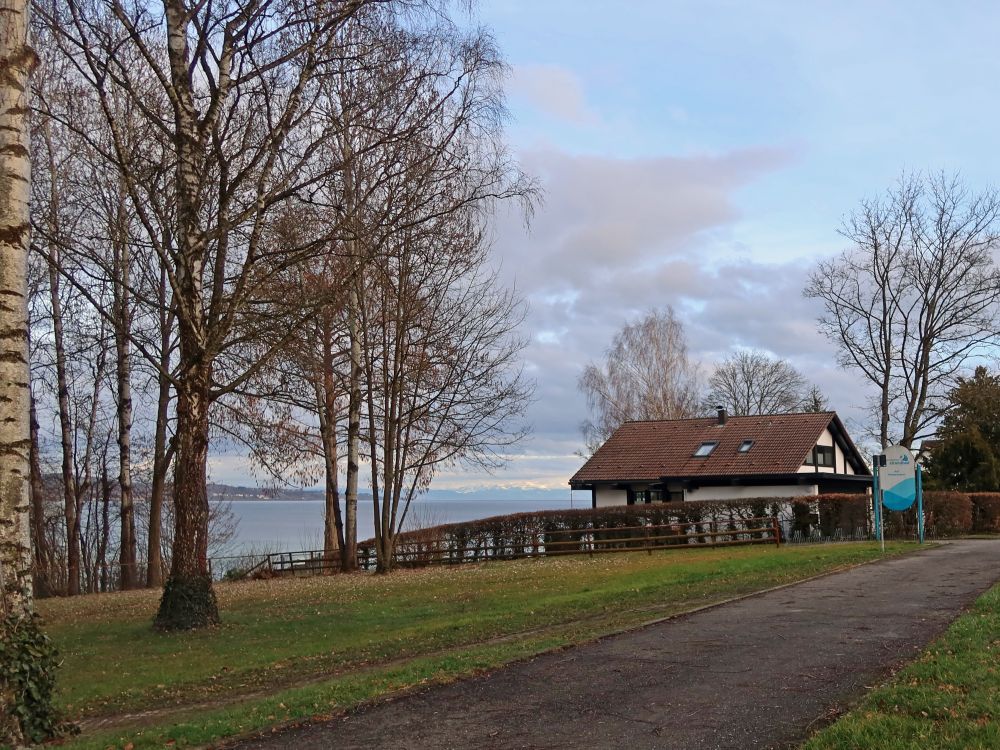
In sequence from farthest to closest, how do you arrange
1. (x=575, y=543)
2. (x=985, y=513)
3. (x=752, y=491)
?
(x=752, y=491) → (x=985, y=513) → (x=575, y=543)

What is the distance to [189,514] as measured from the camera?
48.8ft

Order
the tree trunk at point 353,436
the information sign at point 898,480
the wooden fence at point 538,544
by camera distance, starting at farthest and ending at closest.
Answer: the wooden fence at point 538,544 < the tree trunk at point 353,436 < the information sign at point 898,480

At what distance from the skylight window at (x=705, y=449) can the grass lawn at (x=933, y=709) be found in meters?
33.0

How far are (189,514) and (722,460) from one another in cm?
2950

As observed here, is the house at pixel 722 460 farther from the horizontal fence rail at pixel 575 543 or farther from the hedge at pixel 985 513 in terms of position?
the hedge at pixel 985 513

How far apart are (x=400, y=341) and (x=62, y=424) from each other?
11.0 meters

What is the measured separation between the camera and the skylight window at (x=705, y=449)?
41.3 metres

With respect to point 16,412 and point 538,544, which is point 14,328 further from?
point 538,544

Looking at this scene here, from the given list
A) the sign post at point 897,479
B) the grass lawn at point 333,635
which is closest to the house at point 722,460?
the sign post at point 897,479

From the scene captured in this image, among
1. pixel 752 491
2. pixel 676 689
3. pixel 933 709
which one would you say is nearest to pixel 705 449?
pixel 752 491

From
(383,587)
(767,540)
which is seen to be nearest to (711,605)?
(383,587)

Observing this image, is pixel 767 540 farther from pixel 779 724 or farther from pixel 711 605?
pixel 779 724

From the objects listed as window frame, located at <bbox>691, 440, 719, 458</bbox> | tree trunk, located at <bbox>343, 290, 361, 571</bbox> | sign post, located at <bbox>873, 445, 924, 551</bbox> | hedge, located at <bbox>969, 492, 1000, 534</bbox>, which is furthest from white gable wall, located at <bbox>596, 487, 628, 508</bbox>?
sign post, located at <bbox>873, 445, 924, 551</bbox>

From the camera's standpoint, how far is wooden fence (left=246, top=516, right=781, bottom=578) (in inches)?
1215
